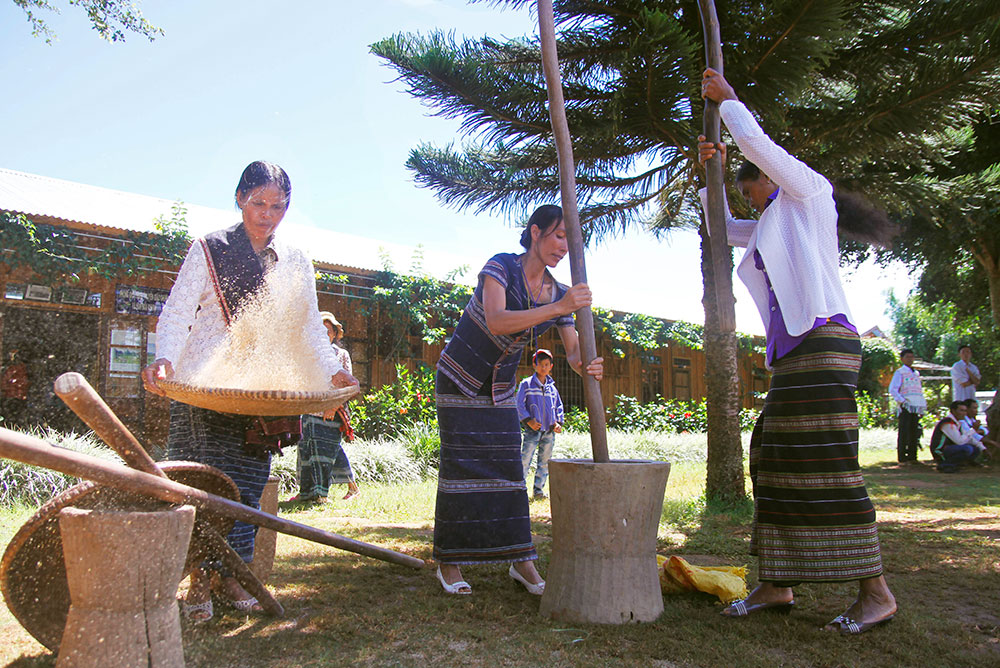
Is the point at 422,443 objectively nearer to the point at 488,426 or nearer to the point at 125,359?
the point at 125,359

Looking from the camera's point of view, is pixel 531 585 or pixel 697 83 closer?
pixel 531 585

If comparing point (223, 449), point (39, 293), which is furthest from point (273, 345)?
point (39, 293)

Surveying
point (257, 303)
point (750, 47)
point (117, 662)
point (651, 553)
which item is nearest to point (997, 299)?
point (750, 47)

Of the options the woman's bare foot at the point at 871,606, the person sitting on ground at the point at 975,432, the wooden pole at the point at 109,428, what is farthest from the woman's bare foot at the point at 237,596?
the person sitting on ground at the point at 975,432

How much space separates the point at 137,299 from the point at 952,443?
427 inches

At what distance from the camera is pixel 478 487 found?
2979mm

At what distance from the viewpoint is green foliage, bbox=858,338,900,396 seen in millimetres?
18688

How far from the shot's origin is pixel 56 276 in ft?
24.9

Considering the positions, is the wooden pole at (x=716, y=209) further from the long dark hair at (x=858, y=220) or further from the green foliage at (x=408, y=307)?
the green foliage at (x=408, y=307)

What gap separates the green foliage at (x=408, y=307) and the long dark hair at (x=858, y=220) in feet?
23.7

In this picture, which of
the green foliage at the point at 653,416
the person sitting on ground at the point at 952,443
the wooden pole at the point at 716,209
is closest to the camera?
the wooden pole at the point at 716,209

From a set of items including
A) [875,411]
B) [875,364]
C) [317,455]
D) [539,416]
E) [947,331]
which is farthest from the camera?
[947,331]

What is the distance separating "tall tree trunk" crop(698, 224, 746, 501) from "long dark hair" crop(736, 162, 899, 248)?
8.44 feet

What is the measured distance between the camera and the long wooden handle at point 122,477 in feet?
4.91
